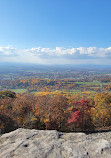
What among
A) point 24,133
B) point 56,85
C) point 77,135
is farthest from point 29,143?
point 56,85

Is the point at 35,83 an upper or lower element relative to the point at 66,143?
lower

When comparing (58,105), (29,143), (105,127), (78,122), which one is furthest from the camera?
(58,105)

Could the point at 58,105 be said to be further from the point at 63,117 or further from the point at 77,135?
the point at 77,135

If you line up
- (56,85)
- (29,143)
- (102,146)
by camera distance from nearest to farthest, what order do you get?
(102,146)
(29,143)
(56,85)

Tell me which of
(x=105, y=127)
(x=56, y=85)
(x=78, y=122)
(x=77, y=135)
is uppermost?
(x=77, y=135)

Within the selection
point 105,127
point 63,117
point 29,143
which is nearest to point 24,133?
point 29,143

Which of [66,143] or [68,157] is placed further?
[66,143]

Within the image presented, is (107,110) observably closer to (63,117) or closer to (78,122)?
(78,122)
